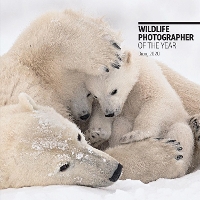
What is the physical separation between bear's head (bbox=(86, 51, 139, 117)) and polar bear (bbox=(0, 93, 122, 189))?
1.21 metres

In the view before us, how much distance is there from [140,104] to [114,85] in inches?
10.0

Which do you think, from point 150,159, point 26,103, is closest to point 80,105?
point 150,159

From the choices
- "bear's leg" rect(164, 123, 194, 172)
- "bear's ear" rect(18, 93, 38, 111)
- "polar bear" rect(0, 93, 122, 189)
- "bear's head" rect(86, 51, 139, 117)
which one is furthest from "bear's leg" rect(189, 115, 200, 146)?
"bear's ear" rect(18, 93, 38, 111)

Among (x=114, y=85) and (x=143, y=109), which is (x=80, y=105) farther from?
(x=143, y=109)

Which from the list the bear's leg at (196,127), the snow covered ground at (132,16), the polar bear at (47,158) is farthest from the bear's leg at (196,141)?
the snow covered ground at (132,16)

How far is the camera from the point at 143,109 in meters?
4.67

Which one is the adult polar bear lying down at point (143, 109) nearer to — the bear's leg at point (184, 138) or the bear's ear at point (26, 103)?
the bear's leg at point (184, 138)

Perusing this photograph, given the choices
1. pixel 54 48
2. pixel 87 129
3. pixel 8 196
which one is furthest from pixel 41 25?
pixel 8 196

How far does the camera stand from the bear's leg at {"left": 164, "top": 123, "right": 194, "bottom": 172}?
4.31 meters

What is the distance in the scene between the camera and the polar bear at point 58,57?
4.34 m

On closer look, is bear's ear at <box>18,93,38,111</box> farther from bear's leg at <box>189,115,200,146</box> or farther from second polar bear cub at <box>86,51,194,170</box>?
bear's leg at <box>189,115,200,146</box>

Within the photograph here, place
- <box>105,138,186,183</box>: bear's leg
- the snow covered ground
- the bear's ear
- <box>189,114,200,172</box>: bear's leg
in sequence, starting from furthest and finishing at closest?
1. the snow covered ground
2. <box>189,114,200,172</box>: bear's leg
3. <box>105,138,186,183</box>: bear's leg
4. the bear's ear

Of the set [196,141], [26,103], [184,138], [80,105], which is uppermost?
[26,103]

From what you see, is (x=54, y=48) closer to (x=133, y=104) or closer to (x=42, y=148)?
(x=133, y=104)
